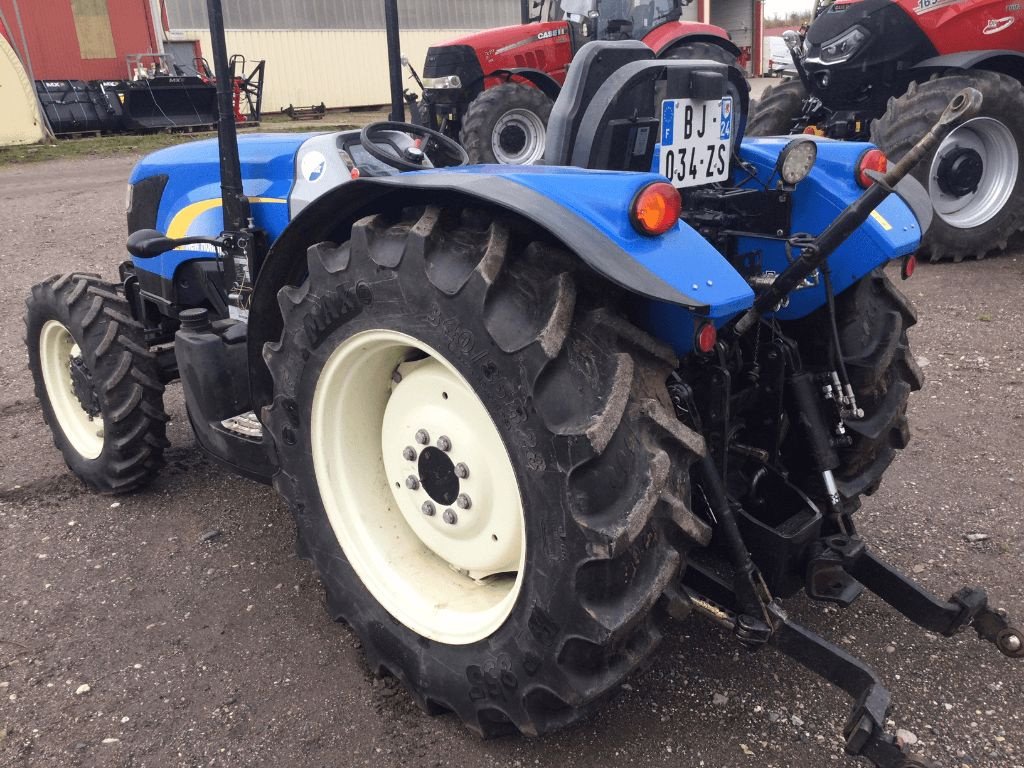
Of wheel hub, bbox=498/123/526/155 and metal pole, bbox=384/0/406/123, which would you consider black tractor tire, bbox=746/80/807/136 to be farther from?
metal pole, bbox=384/0/406/123

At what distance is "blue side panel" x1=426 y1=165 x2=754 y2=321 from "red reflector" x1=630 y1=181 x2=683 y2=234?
0.6 inches

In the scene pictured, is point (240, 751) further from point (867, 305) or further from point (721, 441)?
point (867, 305)

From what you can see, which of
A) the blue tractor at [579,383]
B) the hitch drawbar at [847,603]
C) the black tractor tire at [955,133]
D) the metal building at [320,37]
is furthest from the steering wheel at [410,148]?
the metal building at [320,37]

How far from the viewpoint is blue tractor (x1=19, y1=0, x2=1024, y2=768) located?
1.84m

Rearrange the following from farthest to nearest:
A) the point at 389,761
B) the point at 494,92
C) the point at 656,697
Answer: the point at 494,92 < the point at 656,697 < the point at 389,761

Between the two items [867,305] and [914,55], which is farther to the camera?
A: [914,55]

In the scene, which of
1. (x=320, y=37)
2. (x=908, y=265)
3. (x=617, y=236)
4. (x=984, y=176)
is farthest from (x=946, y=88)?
(x=320, y=37)

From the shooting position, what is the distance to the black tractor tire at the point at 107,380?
355 cm

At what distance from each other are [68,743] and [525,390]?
1643mm

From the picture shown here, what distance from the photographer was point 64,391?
4.01 meters

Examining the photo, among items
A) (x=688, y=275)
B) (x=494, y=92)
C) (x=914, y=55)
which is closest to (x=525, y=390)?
(x=688, y=275)

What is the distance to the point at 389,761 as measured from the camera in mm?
2256

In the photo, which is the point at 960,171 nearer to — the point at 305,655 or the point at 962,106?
the point at 962,106

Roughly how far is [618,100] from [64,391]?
2968 mm
